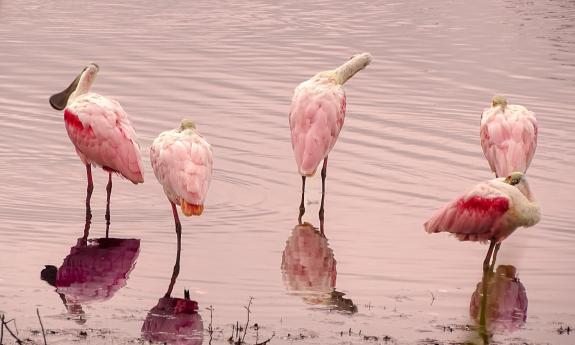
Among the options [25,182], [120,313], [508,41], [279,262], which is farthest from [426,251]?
[508,41]

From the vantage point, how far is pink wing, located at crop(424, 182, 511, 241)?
38.1 ft

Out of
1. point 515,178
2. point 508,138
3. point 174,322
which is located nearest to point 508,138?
point 508,138

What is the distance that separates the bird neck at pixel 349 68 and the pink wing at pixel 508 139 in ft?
5.86

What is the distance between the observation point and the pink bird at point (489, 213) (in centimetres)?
1162

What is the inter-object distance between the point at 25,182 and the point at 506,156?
4.97 meters

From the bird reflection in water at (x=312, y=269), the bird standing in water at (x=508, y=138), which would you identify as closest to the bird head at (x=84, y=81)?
the bird reflection in water at (x=312, y=269)

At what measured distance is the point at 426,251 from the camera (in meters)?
12.5

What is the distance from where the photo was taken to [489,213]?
11.6 metres

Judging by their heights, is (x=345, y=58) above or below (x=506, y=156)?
above

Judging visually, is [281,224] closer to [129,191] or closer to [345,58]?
[129,191]

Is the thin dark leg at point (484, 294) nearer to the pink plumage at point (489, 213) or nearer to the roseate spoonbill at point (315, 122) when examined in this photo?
the pink plumage at point (489, 213)

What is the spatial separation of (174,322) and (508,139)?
5.21 metres

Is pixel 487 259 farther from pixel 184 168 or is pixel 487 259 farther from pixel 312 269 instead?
pixel 184 168

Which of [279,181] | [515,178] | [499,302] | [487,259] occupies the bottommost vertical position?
[499,302]
